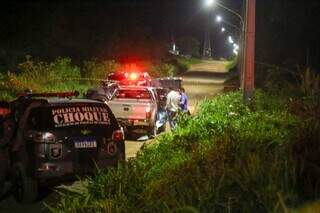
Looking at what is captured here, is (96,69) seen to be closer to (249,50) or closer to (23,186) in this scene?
(249,50)

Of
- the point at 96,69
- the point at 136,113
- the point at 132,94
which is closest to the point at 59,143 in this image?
the point at 136,113

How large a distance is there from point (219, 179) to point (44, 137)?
13.2ft

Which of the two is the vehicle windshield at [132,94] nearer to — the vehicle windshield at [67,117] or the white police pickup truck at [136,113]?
the white police pickup truck at [136,113]

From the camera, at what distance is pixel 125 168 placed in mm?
8094

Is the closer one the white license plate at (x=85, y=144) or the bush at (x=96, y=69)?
the white license plate at (x=85, y=144)

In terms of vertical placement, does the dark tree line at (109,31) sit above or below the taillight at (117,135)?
above

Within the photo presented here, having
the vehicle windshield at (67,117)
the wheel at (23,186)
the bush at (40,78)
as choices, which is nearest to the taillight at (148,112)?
the vehicle windshield at (67,117)

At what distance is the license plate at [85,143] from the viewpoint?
10.0 metres

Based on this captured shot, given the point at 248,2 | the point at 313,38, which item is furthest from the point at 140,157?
the point at 313,38

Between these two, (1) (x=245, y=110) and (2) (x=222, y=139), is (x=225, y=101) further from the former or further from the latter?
(2) (x=222, y=139)

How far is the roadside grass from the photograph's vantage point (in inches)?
244

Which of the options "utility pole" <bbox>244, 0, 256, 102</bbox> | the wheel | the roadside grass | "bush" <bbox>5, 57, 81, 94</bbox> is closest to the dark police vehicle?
the wheel

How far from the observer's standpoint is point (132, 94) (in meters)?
20.1

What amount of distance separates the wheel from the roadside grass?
5.72 ft
